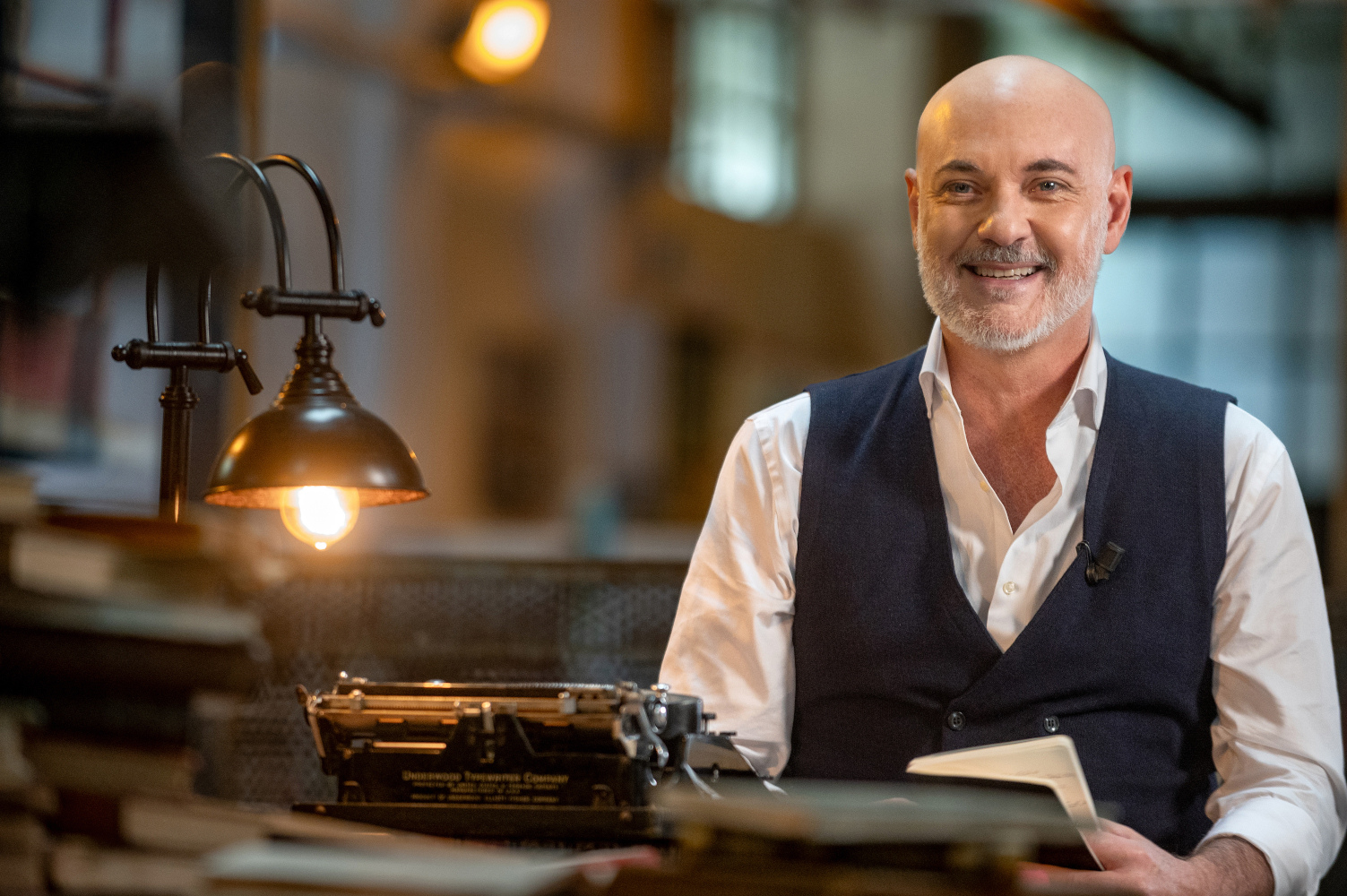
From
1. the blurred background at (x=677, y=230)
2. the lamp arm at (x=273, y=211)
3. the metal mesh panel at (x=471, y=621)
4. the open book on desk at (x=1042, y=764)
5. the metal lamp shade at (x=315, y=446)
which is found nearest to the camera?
the open book on desk at (x=1042, y=764)

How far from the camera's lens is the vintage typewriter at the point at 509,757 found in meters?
1.38

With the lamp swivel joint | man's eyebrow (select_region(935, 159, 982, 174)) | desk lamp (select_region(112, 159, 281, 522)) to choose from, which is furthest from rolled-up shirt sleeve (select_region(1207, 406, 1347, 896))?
desk lamp (select_region(112, 159, 281, 522))

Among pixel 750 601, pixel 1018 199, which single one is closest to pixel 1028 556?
pixel 750 601

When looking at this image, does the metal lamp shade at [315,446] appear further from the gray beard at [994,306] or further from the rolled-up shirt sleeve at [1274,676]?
the rolled-up shirt sleeve at [1274,676]

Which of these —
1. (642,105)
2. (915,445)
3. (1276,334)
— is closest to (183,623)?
(915,445)

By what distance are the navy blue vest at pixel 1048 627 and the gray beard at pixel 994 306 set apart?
0.40ft

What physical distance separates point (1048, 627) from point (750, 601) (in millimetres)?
414

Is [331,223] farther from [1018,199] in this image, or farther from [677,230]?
[677,230]

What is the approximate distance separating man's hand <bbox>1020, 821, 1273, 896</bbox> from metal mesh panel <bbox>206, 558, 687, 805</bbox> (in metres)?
1.14

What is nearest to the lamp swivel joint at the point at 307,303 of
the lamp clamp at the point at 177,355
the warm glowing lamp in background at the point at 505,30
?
the lamp clamp at the point at 177,355

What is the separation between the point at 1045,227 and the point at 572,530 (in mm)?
6589

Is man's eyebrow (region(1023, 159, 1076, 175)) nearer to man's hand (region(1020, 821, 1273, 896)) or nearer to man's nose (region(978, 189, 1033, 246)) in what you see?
man's nose (region(978, 189, 1033, 246))

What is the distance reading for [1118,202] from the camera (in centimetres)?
211

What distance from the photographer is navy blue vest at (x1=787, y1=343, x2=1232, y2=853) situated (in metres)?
1.82
